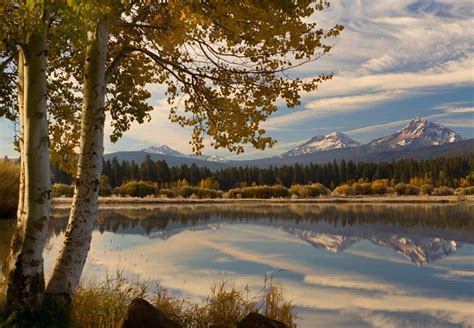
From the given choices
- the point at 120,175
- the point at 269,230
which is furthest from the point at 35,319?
the point at 120,175

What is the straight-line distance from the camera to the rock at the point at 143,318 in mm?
6895

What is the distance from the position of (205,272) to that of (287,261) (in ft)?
12.2

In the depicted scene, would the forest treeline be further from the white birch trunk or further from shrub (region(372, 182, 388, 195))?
the white birch trunk

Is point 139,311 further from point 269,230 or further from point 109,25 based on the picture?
point 269,230

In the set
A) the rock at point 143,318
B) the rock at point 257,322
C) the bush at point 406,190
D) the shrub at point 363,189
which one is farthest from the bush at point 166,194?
the rock at point 143,318

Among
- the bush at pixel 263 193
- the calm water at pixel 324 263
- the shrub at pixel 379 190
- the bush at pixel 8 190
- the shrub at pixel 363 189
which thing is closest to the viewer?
the calm water at pixel 324 263

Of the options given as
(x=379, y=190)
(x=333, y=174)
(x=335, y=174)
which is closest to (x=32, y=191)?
(x=379, y=190)

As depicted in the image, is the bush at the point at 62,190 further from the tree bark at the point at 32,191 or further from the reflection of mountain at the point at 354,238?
the tree bark at the point at 32,191

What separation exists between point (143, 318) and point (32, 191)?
9.40 ft

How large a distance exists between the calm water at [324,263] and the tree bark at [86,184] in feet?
13.7

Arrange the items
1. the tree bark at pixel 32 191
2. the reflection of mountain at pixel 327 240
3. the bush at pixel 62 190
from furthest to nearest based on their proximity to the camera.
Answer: the bush at pixel 62 190
the reflection of mountain at pixel 327 240
the tree bark at pixel 32 191

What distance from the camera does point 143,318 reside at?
274 inches

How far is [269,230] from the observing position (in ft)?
94.0

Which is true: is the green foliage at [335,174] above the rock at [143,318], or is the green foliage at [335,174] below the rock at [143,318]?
above
